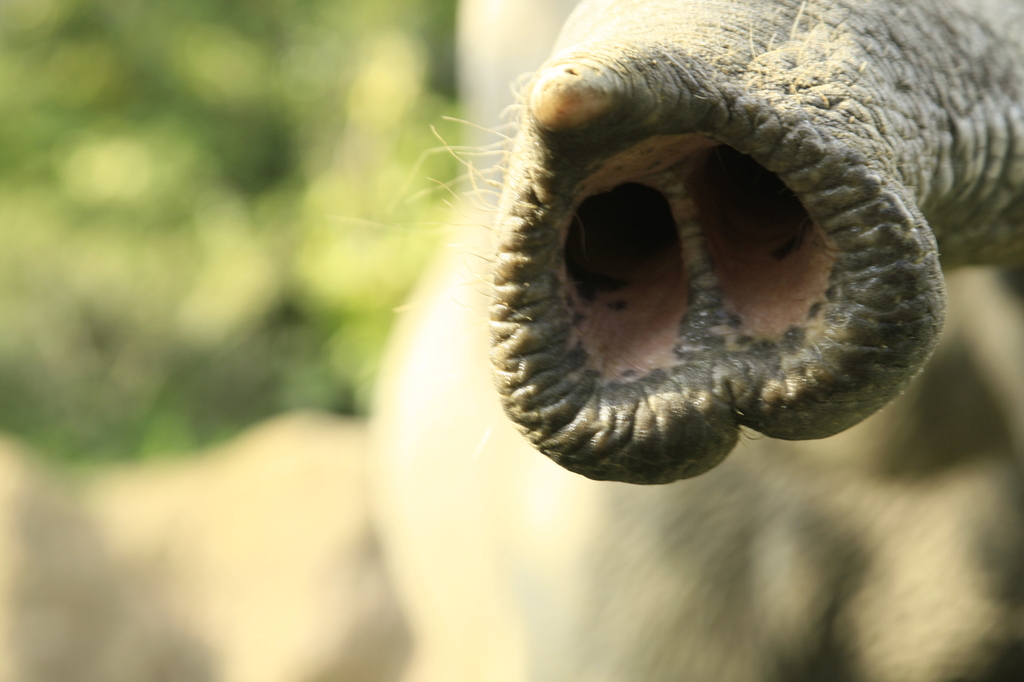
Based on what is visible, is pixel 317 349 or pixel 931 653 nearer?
pixel 931 653

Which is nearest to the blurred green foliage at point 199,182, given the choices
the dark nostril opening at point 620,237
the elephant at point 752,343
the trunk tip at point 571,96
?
the elephant at point 752,343

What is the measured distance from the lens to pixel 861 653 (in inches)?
67.2

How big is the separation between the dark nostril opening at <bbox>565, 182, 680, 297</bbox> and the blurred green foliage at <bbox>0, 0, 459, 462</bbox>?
5206 millimetres

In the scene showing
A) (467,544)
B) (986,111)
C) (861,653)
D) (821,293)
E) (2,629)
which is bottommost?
(2,629)

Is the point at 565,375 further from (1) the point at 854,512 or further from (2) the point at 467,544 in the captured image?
(2) the point at 467,544

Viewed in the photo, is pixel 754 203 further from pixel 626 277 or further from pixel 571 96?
pixel 571 96

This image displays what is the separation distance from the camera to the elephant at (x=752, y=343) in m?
0.88

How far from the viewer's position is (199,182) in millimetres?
7293

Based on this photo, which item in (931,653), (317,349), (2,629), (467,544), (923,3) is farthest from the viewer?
(317,349)

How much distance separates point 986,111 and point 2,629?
277 cm

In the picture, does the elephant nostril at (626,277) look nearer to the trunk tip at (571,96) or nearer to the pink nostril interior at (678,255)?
the pink nostril interior at (678,255)

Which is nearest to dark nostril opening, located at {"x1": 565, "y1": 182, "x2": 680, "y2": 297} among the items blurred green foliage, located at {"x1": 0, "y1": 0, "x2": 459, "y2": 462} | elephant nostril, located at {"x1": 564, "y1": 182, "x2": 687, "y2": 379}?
elephant nostril, located at {"x1": 564, "y1": 182, "x2": 687, "y2": 379}

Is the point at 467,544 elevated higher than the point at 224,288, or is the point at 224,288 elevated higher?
the point at 467,544

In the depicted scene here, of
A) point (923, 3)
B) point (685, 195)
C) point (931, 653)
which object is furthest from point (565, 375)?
point (931, 653)
